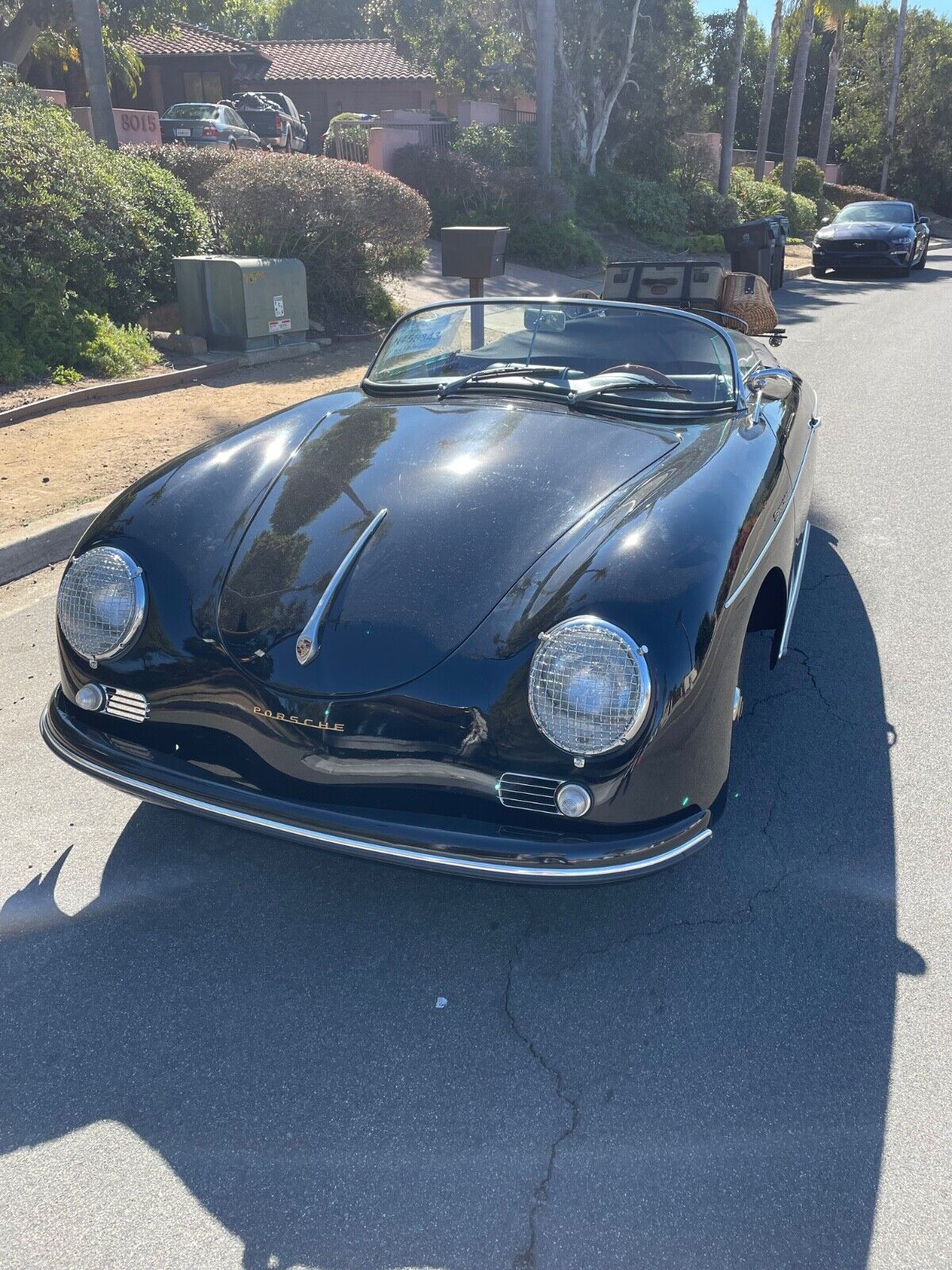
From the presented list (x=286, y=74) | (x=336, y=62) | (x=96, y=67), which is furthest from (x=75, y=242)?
(x=336, y=62)

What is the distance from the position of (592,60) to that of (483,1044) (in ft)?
87.1

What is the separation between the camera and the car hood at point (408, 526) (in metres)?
2.54

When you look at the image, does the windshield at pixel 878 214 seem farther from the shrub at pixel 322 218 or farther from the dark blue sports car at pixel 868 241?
the shrub at pixel 322 218

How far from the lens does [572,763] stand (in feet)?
7.62

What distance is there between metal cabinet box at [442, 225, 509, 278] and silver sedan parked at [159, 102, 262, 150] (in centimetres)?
1624

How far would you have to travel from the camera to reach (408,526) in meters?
2.88

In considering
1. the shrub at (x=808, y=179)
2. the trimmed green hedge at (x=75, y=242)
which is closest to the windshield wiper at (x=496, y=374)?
the trimmed green hedge at (x=75, y=242)

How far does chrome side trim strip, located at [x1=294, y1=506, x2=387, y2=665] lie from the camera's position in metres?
2.53

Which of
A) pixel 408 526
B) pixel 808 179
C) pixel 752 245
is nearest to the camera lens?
pixel 408 526

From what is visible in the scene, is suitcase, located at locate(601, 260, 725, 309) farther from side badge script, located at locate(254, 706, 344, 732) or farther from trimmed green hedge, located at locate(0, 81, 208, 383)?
side badge script, located at locate(254, 706, 344, 732)

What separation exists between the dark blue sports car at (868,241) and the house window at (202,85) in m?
24.5

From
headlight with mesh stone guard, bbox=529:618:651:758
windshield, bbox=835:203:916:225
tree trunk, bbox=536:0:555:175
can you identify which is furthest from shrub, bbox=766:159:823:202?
headlight with mesh stone guard, bbox=529:618:651:758

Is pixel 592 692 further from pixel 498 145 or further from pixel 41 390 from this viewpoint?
pixel 498 145

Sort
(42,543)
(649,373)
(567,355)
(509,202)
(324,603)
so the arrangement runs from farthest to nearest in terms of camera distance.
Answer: (509,202) < (42,543) < (567,355) < (649,373) < (324,603)
